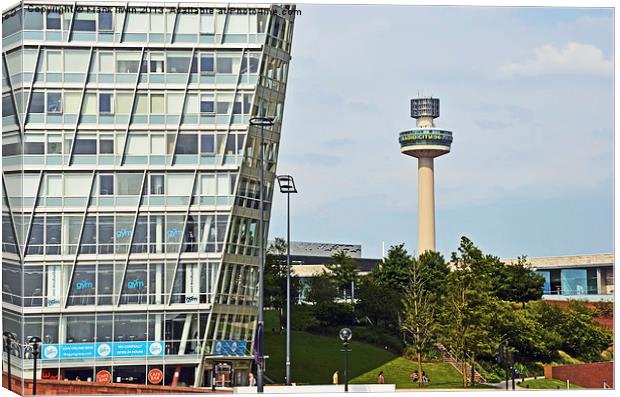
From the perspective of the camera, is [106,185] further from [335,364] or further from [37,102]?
[335,364]

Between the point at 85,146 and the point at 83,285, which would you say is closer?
the point at 83,285

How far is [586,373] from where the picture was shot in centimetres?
6712

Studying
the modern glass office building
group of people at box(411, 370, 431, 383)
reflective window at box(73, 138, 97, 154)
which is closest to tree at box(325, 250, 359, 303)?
group of people at box(411, 370, 431, 383)

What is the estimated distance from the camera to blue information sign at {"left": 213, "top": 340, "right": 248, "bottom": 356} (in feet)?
181

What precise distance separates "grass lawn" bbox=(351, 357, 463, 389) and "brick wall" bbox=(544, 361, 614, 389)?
6116 mm

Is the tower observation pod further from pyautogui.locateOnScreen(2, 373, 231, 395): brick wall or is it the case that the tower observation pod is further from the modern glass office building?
pyautogui.locateOnScreen(2, 373, 231, 395): brick wall

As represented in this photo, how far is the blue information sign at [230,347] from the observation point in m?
55.3

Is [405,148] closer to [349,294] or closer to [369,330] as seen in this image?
[349,294]

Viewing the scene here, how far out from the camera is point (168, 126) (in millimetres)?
54125

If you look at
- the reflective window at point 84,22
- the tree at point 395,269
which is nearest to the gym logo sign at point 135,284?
the reflective window at point 84,22

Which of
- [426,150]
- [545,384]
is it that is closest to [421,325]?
[545,384]

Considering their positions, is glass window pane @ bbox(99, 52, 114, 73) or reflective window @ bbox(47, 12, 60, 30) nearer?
reflective window @ bbox(47, 12, 60, 30)

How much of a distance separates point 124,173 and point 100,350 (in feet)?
27.1

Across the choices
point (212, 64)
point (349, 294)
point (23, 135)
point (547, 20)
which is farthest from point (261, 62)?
point (349, 294)
